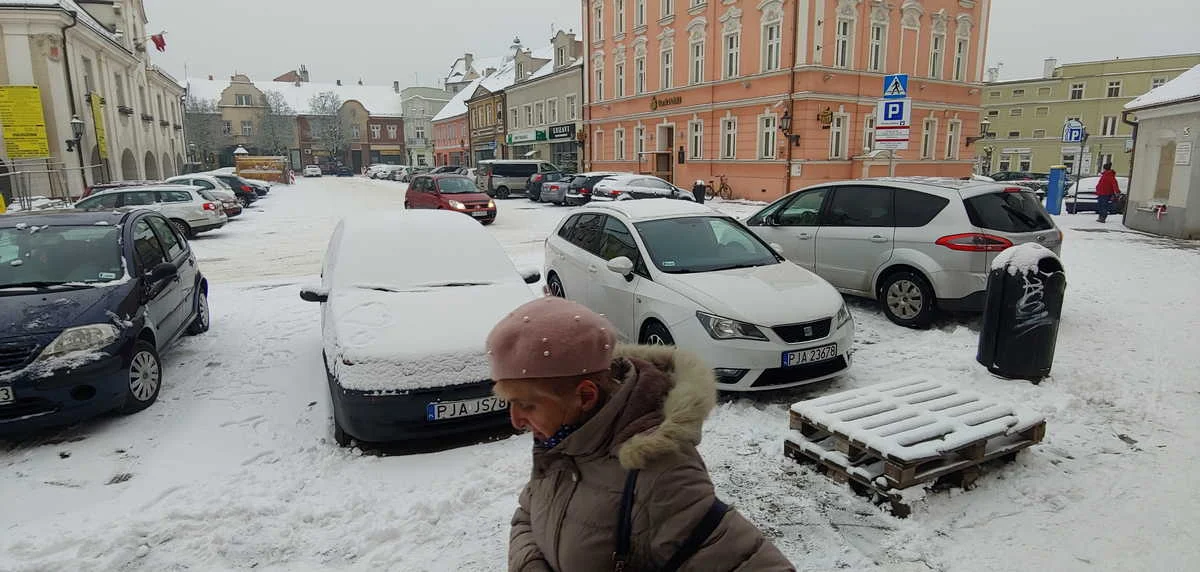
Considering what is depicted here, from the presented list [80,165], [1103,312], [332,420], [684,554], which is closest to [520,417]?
[684,554]

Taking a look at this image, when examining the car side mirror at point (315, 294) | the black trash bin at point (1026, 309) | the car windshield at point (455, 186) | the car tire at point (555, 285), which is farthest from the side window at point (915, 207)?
the car windshield at point (455, 186)

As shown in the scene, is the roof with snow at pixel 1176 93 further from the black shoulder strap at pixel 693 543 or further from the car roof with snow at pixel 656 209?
the black shoulder strap at pixel 693 543

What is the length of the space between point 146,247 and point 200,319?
148 centimetres

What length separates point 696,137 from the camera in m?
31.0

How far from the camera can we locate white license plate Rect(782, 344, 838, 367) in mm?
5273

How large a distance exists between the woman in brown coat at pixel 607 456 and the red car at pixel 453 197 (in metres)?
18.4

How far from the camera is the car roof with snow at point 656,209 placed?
6.85 meters

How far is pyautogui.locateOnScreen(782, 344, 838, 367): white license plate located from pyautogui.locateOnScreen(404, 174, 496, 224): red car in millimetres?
15458

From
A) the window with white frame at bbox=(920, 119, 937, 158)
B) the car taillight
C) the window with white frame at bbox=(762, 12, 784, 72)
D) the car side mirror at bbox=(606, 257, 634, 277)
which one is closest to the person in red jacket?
the window with white frame at bbox=(920, 119, 937, 158)

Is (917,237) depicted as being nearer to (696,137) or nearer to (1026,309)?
(1026,309)

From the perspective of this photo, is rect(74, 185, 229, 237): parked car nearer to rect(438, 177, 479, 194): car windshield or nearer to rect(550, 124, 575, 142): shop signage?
rect(438, 177, 479, 194): car windshield

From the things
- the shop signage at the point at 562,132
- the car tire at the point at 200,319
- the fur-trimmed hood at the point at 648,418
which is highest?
the shop signage at the point at 562,132

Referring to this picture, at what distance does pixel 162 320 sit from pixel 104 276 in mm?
628

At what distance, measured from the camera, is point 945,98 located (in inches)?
1130
